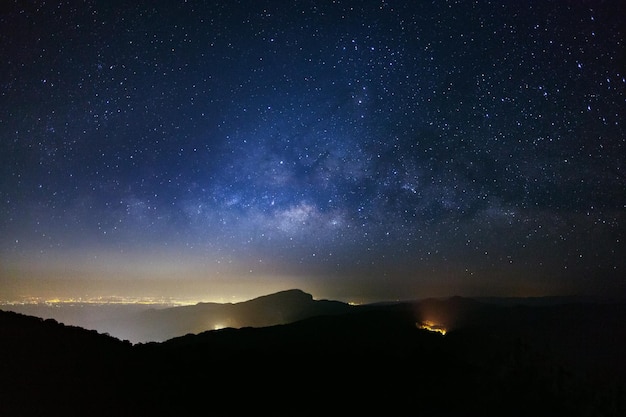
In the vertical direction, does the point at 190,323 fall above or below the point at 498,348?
below

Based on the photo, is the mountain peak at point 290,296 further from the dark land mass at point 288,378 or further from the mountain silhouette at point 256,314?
the dark land mass at point 288,378

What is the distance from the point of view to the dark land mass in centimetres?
1675

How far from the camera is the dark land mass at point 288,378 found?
55.0 ft

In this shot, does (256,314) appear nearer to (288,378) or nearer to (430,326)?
(430,326)

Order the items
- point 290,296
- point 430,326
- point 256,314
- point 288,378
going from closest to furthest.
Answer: point 288,378 → point 430,326 → point 256,314 → point 290,296

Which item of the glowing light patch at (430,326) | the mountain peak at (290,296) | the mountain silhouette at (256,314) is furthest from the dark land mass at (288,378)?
the mountain peak at (290,296)

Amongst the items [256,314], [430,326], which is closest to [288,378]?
[430,326]

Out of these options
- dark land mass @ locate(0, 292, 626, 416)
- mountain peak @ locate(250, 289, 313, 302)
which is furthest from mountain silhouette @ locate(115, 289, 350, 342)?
dark land mass @ locate(0, 292, 626, 416)

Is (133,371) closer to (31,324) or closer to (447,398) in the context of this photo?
(31,324)

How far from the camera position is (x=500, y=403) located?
21797 mm

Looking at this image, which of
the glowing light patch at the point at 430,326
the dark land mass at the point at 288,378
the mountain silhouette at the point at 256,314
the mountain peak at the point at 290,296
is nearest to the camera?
the dark land mass at the point at 288,378

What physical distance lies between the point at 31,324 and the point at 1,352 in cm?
506

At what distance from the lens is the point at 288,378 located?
23125 mm

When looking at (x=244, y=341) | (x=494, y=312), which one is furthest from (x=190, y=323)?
(x=244, y=341)
